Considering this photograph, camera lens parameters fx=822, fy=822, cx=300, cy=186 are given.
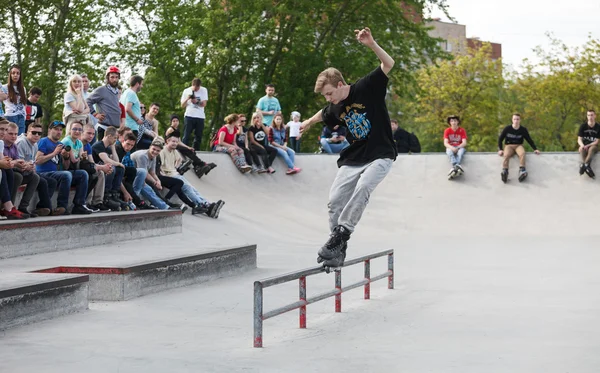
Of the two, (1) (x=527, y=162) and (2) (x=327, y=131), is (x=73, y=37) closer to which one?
(2) (x=327, y=131)

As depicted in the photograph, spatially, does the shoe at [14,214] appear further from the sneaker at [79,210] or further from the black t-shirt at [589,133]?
the black t-shirt at [589,133]

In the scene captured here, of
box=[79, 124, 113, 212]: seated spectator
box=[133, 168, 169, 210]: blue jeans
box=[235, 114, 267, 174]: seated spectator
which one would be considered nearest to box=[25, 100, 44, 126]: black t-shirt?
box=[79, 124, 113, 212]: seated spectator

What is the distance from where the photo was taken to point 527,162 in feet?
67.6

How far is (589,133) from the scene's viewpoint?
20.1 meters

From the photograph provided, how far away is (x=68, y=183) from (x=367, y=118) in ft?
19.2

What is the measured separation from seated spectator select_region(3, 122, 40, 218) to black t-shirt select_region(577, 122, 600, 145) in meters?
14.1

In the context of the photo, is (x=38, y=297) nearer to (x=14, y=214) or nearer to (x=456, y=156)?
(x=14, y=214)

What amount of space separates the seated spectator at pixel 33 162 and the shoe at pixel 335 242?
512 centimetres

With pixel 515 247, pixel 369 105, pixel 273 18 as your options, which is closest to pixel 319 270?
pixel 369 105

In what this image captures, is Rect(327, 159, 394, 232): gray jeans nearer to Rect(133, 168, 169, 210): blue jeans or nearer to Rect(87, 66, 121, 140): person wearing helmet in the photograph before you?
Rect(133, 168, 169, 210): blue jeans

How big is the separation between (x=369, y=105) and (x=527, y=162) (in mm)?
15014

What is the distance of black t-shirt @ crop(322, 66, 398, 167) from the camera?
6.52m

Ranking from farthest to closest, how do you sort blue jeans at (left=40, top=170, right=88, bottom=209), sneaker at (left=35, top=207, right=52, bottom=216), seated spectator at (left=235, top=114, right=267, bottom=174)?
1. seated spectator at (left=235, top=114, right=267, bottom=174)
2. blue jeans at (left=40, top=170, right=88, bottom=209)
3. sneaker at (left=35, top=207, right=52, bottom=216)

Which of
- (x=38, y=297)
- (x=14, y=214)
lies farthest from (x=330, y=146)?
(x=38, y=297)
